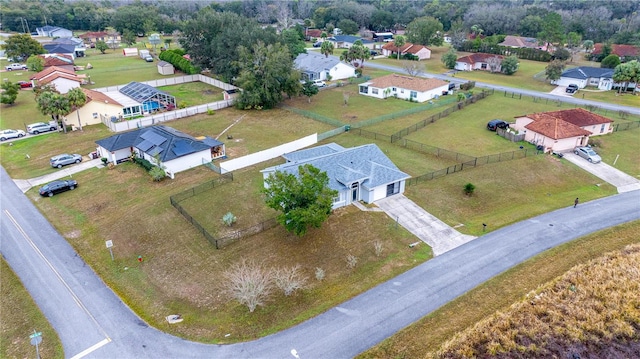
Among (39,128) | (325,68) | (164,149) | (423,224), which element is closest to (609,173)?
(423,224)

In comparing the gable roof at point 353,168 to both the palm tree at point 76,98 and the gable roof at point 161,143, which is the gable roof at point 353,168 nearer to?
the gable roof at point 161,143

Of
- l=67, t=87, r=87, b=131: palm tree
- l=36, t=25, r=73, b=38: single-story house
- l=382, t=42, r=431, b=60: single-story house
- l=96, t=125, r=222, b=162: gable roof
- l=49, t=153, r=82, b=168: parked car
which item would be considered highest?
l=36, t=25, r=73, b=38: single-story house

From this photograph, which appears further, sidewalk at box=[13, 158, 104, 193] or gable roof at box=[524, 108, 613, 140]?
gable roof at box=[524, 108, 613, 140]

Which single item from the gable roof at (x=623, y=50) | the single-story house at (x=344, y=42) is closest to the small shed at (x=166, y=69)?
the single-story house at (x=344, y=42)

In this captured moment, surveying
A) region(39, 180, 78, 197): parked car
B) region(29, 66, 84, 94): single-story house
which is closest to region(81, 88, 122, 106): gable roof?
region(29, 66, 84, 94): single-story house

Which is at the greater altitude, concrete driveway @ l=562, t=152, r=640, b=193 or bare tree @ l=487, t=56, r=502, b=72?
bare tree @ l=487, t=56, r=502, b=72

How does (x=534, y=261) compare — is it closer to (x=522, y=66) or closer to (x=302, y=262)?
(x=302, y=262)

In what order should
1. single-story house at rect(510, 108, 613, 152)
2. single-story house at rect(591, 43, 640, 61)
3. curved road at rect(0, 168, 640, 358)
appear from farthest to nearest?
single-story house at rect(591, 43, 640, 61) < single-story house at rect(510, 108, 613, 152) < curved road at rect(0, 168, 640, 358)

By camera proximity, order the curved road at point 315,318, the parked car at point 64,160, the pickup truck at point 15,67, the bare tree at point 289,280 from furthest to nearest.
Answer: the pickup truck at point 15,67 → the parked car at point 64,160 → the bare tree at point 289,280 → the curved road at point 315,318

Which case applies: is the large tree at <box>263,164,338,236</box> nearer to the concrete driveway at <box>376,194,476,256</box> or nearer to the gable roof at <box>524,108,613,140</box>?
the concrete driveway at <box>376,194,476,256</box>
